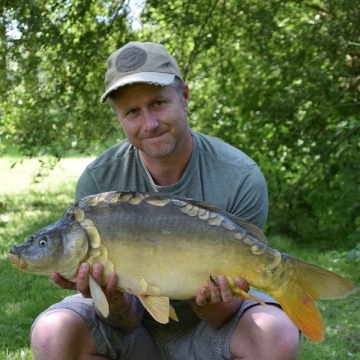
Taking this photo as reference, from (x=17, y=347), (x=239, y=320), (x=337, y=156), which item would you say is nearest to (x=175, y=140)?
(x=239, y=320)

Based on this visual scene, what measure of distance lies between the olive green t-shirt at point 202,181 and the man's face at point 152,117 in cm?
13

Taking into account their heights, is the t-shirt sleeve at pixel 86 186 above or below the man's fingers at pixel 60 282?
above

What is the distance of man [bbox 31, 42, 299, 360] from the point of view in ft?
8.76

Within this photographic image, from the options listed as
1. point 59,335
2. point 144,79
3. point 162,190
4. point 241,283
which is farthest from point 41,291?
point 241,283

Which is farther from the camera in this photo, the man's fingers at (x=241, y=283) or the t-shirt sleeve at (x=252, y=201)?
the t-shirt sleeve at (x=252, y=201)

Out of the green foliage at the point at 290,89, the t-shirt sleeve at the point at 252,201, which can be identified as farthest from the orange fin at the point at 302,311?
the green foliage at the point at 290,89

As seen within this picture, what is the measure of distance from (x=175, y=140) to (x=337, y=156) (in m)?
3.17

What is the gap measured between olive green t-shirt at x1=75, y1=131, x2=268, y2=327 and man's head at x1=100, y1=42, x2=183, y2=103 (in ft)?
0.85

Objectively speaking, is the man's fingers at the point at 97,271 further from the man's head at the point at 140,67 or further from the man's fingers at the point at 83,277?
the man's head at the point at 140,67

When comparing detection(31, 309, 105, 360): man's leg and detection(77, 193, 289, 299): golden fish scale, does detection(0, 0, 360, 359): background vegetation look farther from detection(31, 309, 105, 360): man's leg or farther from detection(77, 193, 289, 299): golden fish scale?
detection(77, 193, 289, 299): golden fish scale

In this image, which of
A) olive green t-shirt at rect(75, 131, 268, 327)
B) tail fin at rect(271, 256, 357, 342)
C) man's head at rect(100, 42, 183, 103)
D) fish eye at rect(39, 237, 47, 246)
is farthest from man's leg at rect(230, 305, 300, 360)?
man's head at rect(100, 42, 183, 103)

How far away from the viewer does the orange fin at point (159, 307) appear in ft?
8.23

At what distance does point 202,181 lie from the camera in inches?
117

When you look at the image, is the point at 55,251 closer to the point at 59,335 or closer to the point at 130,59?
the point at 59,335
